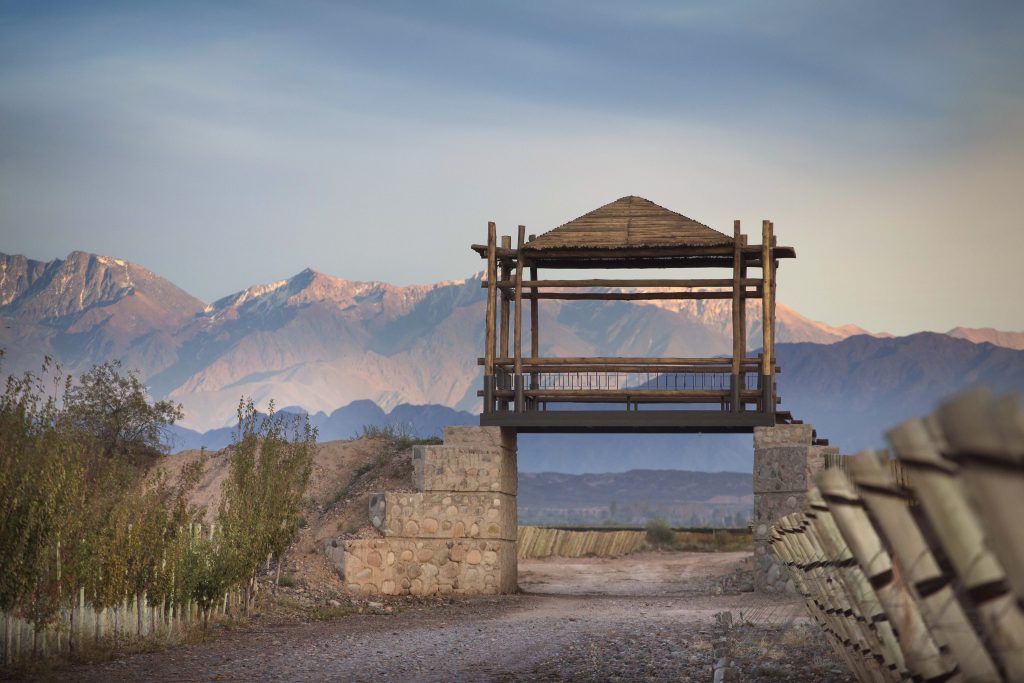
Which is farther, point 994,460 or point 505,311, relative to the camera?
point 505,311

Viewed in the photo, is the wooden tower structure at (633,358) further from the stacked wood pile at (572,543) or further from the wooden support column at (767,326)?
the stacked wood pile at (572,543)

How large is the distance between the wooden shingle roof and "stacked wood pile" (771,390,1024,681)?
47.5 ft

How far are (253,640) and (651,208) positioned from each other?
11843mm

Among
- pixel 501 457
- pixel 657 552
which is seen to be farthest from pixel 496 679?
pixel 657 552

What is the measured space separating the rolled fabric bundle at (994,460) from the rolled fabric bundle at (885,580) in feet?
7.75

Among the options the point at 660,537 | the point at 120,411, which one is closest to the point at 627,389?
the point at 120,411

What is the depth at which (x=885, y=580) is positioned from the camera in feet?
15.9

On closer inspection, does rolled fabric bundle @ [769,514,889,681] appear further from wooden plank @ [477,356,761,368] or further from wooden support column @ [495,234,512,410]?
wooden support column @ [495,234,512,410]

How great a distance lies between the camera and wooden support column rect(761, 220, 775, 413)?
2056 centimetres

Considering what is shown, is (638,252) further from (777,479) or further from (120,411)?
(120,411)

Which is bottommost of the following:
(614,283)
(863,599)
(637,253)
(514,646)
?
(514,646)

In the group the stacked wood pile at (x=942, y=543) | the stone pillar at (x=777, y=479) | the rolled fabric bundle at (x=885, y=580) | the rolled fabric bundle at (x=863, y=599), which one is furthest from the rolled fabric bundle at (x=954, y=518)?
the stone pillar at (x=777, y=479)

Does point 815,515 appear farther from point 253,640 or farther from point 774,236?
point 774,236

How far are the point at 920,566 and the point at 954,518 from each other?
2.70ft
